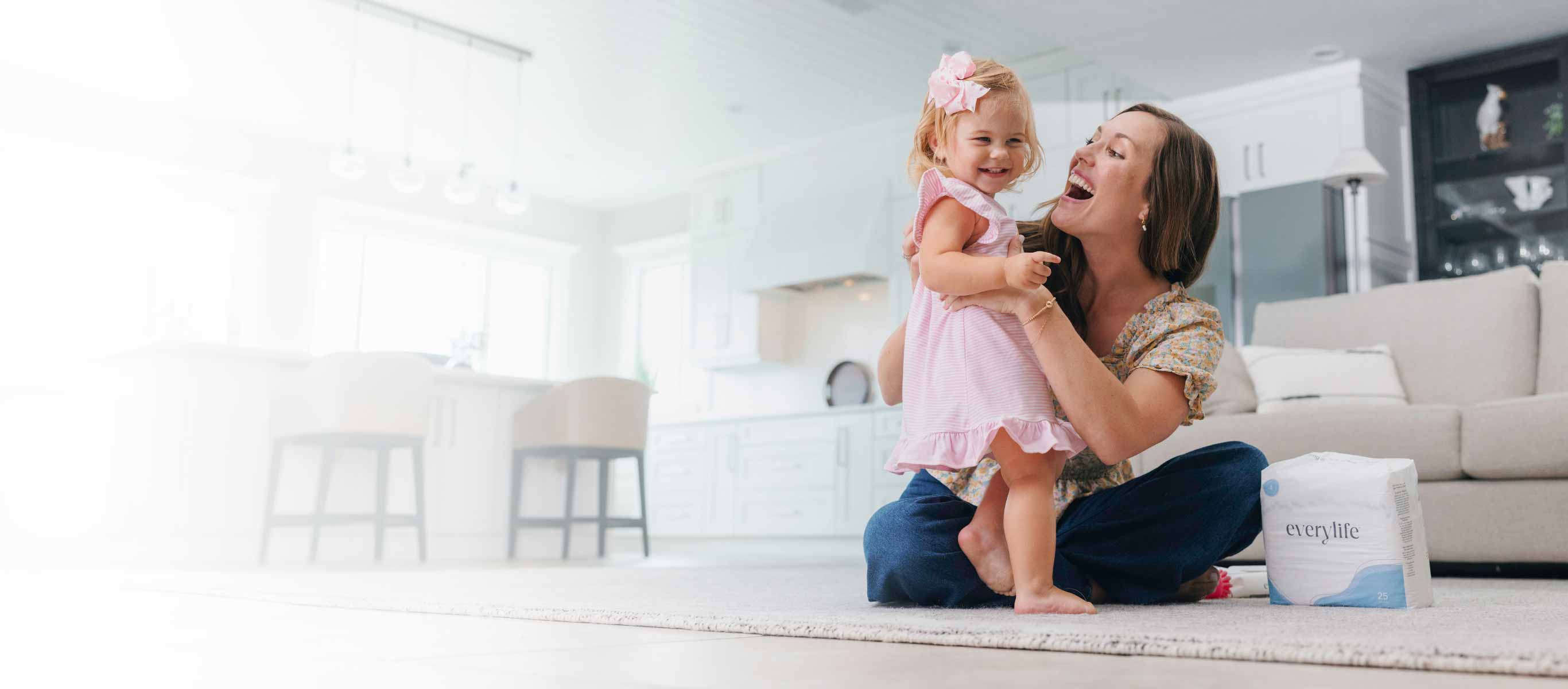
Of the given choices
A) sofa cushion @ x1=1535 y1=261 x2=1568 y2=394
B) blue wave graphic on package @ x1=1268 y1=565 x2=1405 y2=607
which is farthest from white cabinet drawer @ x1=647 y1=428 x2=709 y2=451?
blue wave graphic on package @ x1=1268 y1=565 x2=1405 y2=607

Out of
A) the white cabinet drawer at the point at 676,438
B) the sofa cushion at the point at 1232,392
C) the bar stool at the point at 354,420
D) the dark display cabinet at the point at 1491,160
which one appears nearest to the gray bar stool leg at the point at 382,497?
the bar stool at the point at 354,420

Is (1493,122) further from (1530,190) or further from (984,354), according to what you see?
(984,354)

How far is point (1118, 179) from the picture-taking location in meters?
1.54

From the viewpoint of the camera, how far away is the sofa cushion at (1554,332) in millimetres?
3221

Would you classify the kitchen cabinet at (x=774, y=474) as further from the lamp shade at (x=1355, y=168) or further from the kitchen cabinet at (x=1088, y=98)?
the lamp shade at (x=1355, y=168)

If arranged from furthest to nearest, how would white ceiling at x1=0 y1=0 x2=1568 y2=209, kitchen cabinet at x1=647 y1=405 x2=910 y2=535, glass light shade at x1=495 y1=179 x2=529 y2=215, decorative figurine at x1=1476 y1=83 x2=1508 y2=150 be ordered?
kitchen cabinet at x1=647 y1=405 x2=910 y2=535
glass light shade at x1=495 y1=179 x2=529 y2=215
decorative figurine at x1=1476 y1=83 x2=1508 y2=150
white ceiling at x1=0 y1=0 x2=1568 y2=209

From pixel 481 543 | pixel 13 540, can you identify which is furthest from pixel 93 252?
pixel 481 543

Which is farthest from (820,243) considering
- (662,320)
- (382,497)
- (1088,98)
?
(382,497)

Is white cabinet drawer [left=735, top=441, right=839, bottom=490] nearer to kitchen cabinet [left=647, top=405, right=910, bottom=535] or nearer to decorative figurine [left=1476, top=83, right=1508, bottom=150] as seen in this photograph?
kitchen cabinet [left=647, top=405, right=910, bottom=535]

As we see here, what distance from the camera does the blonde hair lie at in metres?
1.45

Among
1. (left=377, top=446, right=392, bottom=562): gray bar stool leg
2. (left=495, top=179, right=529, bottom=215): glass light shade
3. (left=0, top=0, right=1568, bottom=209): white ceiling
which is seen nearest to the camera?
(left=377, top=446, right=392, bottom=562): gray bar stool leg

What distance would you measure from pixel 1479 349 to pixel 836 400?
4.01 m

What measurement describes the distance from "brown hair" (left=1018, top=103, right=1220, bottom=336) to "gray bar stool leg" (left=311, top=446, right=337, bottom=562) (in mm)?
3420

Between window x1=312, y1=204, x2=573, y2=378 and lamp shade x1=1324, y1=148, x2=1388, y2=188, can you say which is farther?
window x1=312, y1=204, x2=573, y2=378
